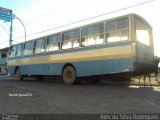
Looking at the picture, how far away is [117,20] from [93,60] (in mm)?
2606

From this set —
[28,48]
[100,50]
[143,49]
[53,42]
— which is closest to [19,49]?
[28,48]

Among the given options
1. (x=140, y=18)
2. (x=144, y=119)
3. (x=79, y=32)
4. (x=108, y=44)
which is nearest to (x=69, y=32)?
(x=79, y=32)

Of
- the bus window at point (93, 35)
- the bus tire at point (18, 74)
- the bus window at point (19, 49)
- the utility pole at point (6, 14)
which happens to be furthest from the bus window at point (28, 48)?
the utility pole at point (6, 14)

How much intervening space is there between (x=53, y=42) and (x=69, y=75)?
3.11 m

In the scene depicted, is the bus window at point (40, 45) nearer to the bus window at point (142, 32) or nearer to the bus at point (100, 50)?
the bus at point (100, 50)

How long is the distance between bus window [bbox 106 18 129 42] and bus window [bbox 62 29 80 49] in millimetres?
2676

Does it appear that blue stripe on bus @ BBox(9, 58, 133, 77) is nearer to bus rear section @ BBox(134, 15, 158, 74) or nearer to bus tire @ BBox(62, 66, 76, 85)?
bus tire @ BBox(62, 66, 76, 85)

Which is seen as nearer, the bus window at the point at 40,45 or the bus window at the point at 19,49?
the bus window at the point at 40,45

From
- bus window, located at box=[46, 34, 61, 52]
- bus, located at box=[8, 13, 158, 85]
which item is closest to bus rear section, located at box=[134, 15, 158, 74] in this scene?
bus, located at box=[8, 13, 158, 85]

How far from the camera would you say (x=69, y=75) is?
1644cm

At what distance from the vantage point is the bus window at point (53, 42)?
17773 millimetres

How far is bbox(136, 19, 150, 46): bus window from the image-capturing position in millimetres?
13109

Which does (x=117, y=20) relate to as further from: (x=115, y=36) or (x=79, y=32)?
(x=79, y=32)

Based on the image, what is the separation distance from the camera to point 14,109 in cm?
766
